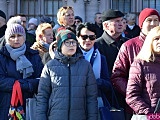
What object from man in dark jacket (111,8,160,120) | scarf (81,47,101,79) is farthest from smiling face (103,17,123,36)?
scarf (81,47,101,79)

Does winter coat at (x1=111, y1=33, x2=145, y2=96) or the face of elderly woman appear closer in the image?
winter coat at (x1=111, y1=33, x2=145, y2=96)

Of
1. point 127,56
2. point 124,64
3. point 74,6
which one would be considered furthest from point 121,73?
point 74,6

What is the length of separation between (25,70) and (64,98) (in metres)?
0.76

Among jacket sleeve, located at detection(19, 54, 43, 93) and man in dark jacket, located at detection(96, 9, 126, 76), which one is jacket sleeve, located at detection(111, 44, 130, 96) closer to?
man in dark jacket, located at detection(96, 9, 126, 76)

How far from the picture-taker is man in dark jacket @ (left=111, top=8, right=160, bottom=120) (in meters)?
5.00

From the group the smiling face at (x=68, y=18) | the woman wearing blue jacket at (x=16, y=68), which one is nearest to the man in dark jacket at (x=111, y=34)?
the smiling face at (x=68, y=18)

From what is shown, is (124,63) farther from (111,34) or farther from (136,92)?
(111,34)

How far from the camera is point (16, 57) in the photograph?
5.11 m

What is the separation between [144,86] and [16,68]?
1609 mm

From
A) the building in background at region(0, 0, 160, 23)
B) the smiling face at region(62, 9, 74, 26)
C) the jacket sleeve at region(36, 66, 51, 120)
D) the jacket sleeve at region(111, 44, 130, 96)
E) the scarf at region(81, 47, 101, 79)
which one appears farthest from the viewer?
the building in background at region(0, 0, 160, 23)

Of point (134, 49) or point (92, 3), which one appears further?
point (92, 3)

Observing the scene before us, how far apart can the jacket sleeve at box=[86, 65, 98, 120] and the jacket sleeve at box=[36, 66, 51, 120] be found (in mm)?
456

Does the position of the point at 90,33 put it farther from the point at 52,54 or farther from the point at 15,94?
the point at 15,94

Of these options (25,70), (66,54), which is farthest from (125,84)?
(25,70)
